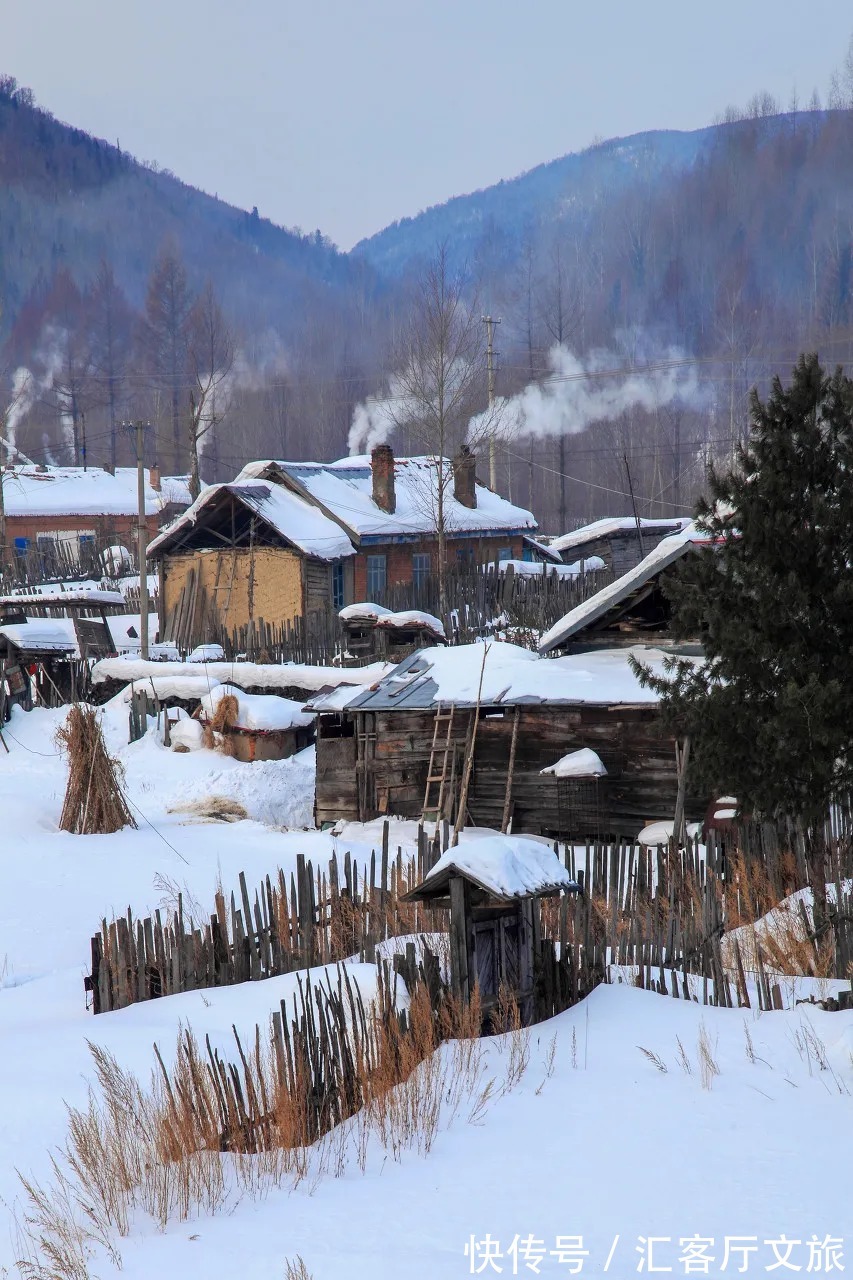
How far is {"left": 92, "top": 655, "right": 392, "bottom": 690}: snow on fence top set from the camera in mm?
23844

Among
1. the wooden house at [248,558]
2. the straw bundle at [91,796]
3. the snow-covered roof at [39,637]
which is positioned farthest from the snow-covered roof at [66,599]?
the straw bundle at [91,796]

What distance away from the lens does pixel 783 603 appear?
10000 millimetres

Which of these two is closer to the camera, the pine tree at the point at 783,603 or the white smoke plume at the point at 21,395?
the pine tree at the point at 783,603

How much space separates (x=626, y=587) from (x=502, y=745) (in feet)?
9.12

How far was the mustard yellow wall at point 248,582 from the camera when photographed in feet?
108

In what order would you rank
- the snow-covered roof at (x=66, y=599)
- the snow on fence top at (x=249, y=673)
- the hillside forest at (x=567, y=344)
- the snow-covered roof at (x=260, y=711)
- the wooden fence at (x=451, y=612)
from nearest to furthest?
the snow-covered roof at (x=260, y=711) < the snow on fence top at (x=249, y=673) < the wooden fence at (x=451, y=612) < the snow-covered roof at (x=66, y=599) < the hillside forest at (x=567, y=344)

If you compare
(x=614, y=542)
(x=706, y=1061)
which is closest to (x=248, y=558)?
(x=614, y=542)

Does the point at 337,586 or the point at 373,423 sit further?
the point at 373,423

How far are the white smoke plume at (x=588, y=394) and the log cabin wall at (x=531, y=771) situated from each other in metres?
62.4

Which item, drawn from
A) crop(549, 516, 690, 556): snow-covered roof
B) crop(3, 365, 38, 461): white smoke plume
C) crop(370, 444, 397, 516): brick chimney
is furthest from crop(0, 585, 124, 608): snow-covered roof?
crop(3, 365, 38, 461): white smoke plume

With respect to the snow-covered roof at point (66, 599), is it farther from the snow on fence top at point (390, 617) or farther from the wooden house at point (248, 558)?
the snow on fence top at point (390, 617)

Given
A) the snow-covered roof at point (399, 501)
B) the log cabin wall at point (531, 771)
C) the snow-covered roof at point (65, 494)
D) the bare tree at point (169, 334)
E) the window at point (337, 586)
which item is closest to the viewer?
the log cabin wall at point (531, 771)

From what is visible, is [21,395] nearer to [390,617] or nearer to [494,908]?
[390,617]

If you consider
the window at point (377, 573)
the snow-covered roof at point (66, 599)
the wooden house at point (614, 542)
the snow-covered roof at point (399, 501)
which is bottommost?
the snow-covered roof at point (66, 599)
